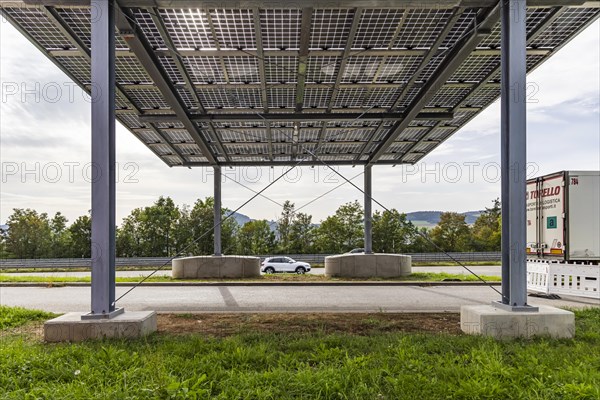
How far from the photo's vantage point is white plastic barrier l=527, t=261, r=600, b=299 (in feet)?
39.1

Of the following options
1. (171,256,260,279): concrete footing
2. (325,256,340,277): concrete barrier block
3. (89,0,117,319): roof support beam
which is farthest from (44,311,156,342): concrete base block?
(325,256,340,277): concrete barrier block

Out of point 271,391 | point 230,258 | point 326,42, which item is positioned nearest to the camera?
point 271,391

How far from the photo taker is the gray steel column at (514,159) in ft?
22.4

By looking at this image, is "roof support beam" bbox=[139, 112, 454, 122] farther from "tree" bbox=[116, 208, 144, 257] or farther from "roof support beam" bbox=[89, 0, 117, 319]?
"tree" bbox=[116, 208, 144, 257]

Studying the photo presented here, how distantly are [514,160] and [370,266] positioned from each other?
12.5m

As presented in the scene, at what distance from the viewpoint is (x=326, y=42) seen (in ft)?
30.7

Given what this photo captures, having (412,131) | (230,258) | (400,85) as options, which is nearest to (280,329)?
(400,85)

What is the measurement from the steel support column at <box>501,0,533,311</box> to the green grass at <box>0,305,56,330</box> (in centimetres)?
953

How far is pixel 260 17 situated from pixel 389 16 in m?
2.72

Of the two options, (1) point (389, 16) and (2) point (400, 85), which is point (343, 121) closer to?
(2) point (400, 85)

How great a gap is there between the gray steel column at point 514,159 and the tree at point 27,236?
193 feet

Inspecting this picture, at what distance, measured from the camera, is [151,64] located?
9500 mm

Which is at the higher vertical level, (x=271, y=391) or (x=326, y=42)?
(x=326, y=42)

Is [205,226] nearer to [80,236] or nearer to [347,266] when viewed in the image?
[80,236]
